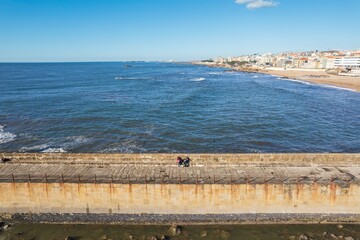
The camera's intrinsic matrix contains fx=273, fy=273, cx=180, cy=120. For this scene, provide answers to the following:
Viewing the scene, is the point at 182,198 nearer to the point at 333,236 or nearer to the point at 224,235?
the point at 224,235

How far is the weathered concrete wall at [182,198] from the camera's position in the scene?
1836 centimetres

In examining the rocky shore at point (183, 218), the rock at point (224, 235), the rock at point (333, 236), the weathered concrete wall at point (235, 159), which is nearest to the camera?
the rock at point (333, 236)

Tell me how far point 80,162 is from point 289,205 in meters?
16.1

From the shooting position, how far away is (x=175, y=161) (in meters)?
22.0

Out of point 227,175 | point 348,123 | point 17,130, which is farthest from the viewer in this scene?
point 348,123

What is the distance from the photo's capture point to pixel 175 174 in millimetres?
20109

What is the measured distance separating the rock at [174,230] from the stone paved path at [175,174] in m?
2.92

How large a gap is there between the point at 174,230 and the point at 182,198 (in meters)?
2.25

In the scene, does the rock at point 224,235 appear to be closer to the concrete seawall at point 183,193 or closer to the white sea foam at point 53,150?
the concrete seawall at point 183,193

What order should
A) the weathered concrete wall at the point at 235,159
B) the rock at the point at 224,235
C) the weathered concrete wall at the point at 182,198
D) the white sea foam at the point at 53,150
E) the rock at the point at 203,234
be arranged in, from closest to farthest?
the rock at the point at 224,235
the rock at the point at 203,234
the weathered concrete wall at the point at 182,198
the weathered concrete wall at the point at 235,159
the white sea foam at the point at 53,150

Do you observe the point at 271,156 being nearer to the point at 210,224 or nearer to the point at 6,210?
the point at 210,224

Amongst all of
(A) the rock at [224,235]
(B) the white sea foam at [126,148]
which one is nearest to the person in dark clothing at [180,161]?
(A) the rock at [224,235]

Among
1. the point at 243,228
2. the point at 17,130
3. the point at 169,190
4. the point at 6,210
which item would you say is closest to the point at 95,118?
the point at 17,130

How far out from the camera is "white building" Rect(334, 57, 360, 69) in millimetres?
148625
